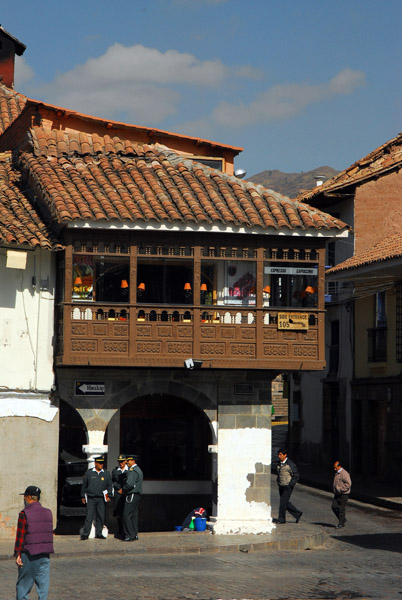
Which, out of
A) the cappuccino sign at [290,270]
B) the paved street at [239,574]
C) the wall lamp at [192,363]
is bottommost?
the paved street at [239,574]

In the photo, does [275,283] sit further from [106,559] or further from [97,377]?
[106,559]

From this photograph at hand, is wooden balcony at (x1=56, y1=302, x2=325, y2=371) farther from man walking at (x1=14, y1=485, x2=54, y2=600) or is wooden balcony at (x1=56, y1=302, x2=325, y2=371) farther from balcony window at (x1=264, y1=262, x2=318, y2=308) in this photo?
man walking at (x1=14, y1=485, x2=54, y2=600)

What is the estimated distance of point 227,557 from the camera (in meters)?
19.3

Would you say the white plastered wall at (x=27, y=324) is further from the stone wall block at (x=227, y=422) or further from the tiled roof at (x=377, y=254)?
the tiled roof at (x=377, y=254)

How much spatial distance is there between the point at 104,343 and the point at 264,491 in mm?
4672

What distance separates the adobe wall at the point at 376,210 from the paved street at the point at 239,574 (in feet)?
49.9

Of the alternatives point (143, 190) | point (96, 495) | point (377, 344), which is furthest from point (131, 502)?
point (377, 344)

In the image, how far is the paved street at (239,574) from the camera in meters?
15.2

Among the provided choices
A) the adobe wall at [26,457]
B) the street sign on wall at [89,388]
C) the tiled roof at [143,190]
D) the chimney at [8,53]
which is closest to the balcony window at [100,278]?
the tiled roof at [143,190]

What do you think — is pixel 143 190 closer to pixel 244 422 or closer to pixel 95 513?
pixel 244 422

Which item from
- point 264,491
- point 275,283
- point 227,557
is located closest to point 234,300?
point 275,283

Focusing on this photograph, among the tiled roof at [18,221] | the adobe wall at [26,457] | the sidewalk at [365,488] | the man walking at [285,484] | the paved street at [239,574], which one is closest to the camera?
the paved street at [239,574]

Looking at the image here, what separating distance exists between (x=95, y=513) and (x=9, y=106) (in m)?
16.4

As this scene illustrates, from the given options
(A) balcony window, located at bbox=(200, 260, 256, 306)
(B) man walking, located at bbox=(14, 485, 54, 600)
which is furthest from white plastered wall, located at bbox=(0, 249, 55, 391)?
(B) man walking, located at bbox=(14, 485, 54, 600)
